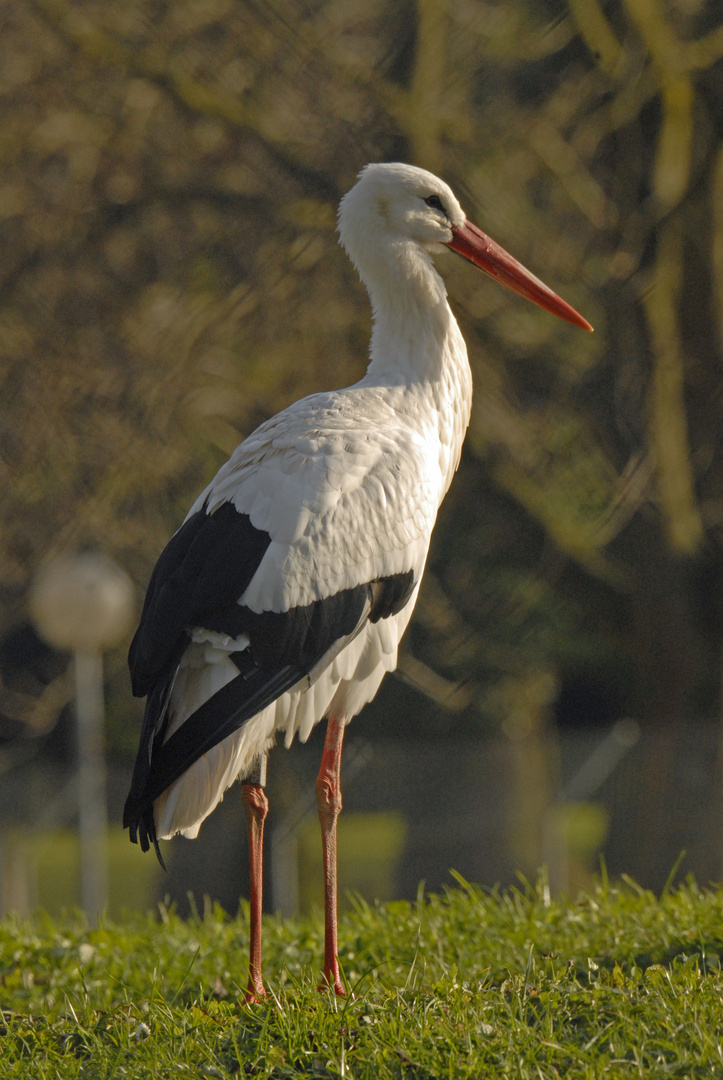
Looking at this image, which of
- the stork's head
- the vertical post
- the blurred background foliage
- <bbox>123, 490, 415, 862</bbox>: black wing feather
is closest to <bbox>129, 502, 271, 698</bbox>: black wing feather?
<bbox>123, 490, 415, 862</bbox>: black wing feather

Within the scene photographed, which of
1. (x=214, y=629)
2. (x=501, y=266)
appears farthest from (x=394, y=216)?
(x=214, y=629)

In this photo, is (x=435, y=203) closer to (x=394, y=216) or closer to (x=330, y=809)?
(x=394, y=216)

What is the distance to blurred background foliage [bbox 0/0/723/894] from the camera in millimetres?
7211

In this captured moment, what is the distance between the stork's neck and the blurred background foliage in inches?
116

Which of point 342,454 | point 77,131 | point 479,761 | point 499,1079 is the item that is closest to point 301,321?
point 77,131

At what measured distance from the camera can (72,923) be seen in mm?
5625

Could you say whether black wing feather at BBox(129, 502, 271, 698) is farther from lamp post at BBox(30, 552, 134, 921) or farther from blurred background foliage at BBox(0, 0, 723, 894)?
lamp post at BBox(30, 552, 134, 921)

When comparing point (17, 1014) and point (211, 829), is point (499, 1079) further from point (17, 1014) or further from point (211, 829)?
point (211, 829)

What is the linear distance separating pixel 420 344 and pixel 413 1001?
6.94ft

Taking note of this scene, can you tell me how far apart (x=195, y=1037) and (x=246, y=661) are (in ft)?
3.12

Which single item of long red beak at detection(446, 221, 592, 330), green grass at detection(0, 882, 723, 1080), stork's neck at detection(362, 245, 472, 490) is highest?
long red beak at detection(446, 221, 592, 330)

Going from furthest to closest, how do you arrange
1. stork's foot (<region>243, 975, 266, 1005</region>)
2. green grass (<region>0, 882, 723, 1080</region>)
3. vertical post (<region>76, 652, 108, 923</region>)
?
1. vertical post (<region>76, 652, 108, 923</region>)
2. stork's foot (<region>243, 975, 266, 1005</region>)
3. green grass (<region>0, 882, 723, 1080</region>)

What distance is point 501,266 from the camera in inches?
176

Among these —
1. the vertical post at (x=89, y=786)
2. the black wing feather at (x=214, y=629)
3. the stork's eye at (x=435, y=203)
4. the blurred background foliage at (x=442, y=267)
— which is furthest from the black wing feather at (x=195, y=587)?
the vertical post at (x=89, y=786)
